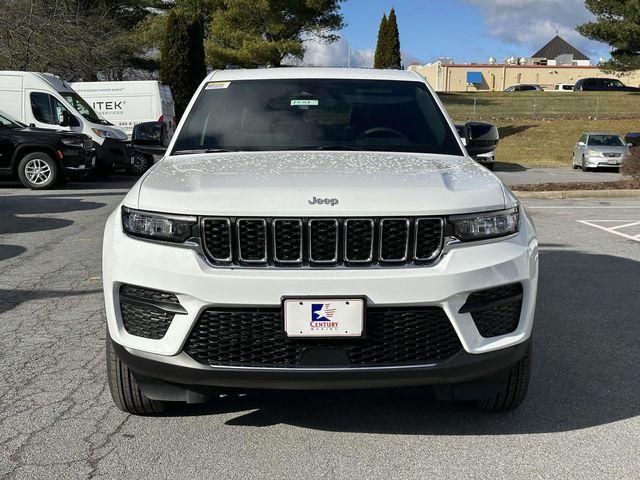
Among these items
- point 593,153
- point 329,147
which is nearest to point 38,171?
point 329,147

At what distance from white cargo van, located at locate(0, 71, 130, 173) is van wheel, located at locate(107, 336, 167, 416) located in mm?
14244

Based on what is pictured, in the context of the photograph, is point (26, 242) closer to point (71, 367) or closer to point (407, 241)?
point (71, 367)

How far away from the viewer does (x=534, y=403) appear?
376 centimetres

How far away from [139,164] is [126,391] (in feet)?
50.2

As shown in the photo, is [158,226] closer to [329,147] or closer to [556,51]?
[329,147]

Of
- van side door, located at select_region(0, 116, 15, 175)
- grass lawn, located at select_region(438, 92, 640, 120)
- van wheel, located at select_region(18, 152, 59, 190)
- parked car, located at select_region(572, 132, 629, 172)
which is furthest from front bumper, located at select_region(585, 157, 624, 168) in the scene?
van side door, located at select_region(0, 116, 15, 175)

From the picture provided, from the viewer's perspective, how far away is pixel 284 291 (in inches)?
114

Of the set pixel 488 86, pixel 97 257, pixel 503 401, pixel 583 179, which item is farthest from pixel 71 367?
pixel 488 86

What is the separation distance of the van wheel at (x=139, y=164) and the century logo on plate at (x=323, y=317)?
51.0ft

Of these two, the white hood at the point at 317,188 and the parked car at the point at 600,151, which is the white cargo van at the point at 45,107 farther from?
the parked car at the point at 600,151

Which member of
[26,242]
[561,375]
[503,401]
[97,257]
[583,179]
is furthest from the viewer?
[583,179]

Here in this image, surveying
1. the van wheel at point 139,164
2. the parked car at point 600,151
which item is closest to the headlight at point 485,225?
the van wheel at point 139,164

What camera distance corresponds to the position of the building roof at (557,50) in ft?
335

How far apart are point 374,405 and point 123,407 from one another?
4.18ft
